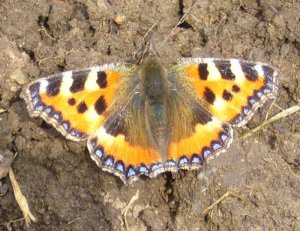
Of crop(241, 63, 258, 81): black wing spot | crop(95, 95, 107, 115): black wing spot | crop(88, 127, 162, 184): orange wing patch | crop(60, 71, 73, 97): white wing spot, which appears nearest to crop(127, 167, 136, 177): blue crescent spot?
crop(88, 127, 162, 184): orange wing patch

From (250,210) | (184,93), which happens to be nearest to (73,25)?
(184,93)

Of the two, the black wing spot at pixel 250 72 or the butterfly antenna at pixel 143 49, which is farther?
the butterfly antenna at pixel 143 49

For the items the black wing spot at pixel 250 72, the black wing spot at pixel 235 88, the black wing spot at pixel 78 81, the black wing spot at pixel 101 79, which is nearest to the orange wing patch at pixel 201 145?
the black wing spot at pixel 235 88

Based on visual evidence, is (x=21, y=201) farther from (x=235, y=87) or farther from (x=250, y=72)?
(x=250, y=72)

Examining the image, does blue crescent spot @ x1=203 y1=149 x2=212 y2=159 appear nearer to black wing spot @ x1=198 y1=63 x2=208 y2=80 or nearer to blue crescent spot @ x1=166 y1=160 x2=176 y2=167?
blue crescent spot @ x1=166 y1=160 x2=176 y2=167

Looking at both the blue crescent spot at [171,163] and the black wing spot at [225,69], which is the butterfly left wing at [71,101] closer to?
the blue crescent spot at [171,163]

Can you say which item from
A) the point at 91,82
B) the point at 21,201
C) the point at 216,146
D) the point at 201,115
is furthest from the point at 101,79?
the point at 21,201
